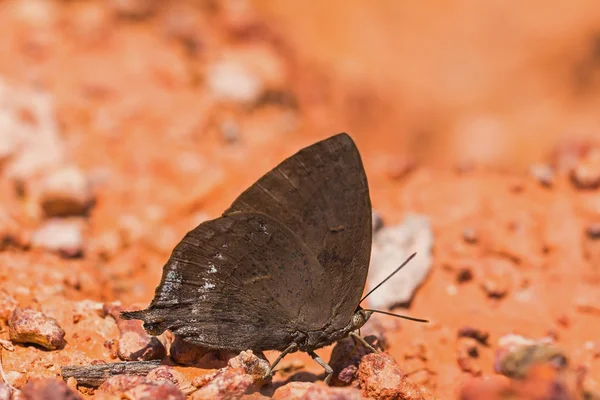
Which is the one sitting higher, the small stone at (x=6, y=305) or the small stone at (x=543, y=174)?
the small stone at (x=543, y=174)

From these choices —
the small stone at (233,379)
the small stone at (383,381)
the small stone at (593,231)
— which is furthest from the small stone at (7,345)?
the small stone at (593,231)

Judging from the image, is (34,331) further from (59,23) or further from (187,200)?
(59,23)

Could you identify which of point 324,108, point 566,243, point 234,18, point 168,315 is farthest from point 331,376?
point 234,18

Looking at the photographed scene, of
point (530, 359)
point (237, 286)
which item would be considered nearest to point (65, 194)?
point (237, 286)

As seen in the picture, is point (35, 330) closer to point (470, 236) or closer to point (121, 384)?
point (121, 384)

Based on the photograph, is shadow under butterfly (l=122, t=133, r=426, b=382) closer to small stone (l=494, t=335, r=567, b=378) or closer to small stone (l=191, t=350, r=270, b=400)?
small stone (l=191, t=350, r=270, b=400)

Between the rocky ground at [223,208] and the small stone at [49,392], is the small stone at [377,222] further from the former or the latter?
the small stone at [49,392]
